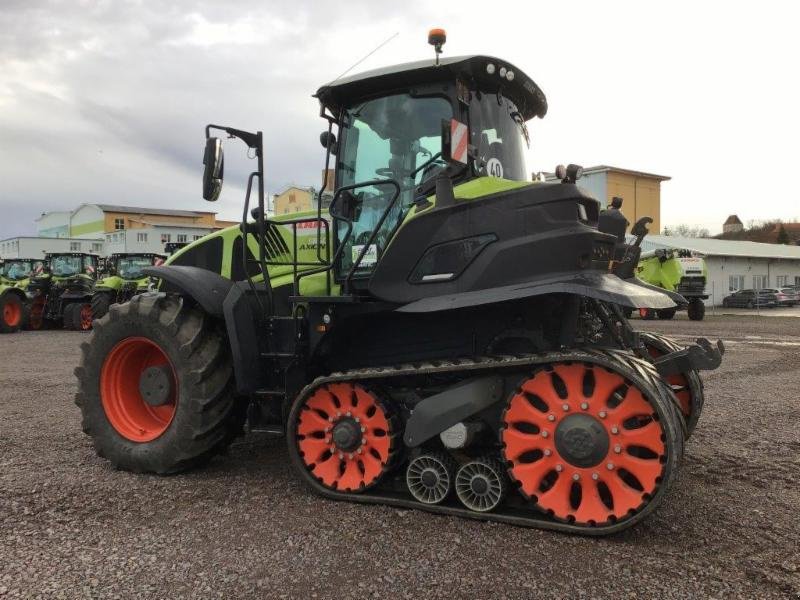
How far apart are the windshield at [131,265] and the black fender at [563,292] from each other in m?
18.7

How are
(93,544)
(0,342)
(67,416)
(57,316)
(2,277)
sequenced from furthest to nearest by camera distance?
(2,277) < (57,316) < (0,342) < (67,416) < (93,544)

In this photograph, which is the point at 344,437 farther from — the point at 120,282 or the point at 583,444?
the point at 120,282

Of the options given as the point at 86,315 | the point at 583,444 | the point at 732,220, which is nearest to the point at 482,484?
the point at 583,444

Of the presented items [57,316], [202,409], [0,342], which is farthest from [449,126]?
[57,316]

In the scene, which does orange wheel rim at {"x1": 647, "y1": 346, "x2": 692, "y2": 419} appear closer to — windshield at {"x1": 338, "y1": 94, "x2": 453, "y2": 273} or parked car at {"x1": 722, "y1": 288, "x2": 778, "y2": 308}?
windshield at {"x1": 338, "y1": 94, "x2": 453, "y2": 273}

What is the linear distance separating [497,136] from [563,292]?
1540 millimetres

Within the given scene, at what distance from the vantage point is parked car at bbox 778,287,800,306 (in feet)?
124

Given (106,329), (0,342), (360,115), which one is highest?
(360,115)

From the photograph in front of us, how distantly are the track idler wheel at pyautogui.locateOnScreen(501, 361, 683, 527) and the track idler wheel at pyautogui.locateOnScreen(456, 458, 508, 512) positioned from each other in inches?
4.9

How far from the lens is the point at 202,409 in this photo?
4477 mm

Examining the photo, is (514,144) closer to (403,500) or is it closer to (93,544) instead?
(403,500)

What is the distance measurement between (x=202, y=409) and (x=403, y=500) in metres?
1.60

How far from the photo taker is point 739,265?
1702 inches

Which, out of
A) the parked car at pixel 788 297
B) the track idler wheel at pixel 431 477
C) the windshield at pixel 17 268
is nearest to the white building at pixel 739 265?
the parked car at pixel 788 297
